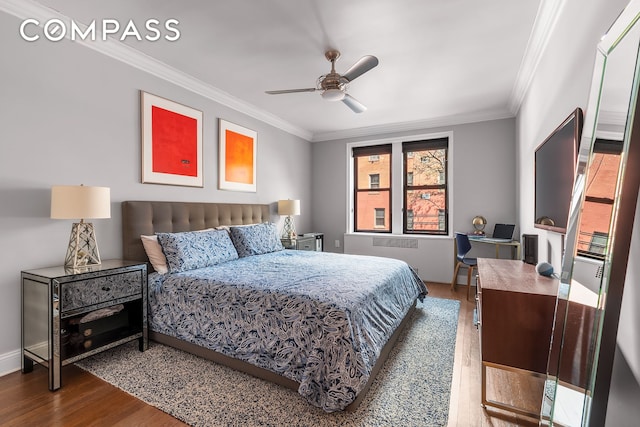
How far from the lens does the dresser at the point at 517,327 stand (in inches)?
65.7

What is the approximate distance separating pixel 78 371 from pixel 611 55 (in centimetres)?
352

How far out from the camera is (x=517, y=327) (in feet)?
5.66

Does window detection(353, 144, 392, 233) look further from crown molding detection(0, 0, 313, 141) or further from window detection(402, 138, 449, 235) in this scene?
crown molding detection(0, 0, 313, 141)

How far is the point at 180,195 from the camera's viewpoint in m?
3.34

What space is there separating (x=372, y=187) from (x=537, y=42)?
3247mm

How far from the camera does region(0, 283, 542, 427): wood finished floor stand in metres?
1.68

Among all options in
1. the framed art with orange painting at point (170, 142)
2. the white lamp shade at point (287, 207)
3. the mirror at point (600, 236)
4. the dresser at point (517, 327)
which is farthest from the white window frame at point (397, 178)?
the mirror at point (600, 236)

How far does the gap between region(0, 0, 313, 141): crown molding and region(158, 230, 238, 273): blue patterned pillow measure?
1.67 m

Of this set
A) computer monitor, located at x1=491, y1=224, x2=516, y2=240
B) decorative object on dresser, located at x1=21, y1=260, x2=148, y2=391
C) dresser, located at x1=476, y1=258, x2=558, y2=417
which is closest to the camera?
dresser, located at x1=476, y1=258, x2=558, y2=417

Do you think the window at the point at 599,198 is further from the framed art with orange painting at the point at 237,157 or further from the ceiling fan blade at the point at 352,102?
the framed art with orange painting at the point at 237,157

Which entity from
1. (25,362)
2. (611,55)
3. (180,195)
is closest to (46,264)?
(25,362)

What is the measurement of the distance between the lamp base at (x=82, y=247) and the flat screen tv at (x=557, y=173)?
133 inches

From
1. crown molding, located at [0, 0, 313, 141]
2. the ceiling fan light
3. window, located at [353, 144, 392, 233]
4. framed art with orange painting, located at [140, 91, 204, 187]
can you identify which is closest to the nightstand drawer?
framed art with orange painting, located at [140, 91, 204, 187]

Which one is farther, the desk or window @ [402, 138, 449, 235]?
window @ [402, 138, 449, 235]
